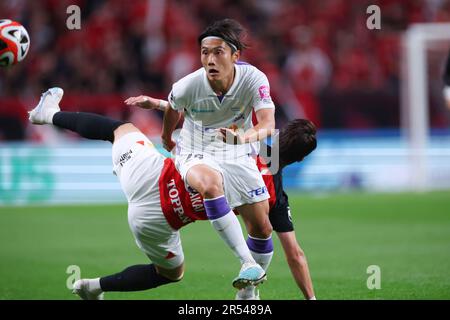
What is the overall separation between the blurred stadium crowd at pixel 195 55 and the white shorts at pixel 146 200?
1047 centimetres

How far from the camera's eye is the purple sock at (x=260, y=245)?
23.8 feet

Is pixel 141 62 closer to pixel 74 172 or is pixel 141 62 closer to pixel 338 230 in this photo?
pixel 74 172

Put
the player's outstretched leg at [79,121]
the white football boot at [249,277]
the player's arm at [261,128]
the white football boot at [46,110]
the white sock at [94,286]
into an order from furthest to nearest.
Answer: the white football boot at [46,110], the white sock at [94,286], the player's outstretched leg at [79,121], the player's arm at [261,128], the white football boot at [249,277]

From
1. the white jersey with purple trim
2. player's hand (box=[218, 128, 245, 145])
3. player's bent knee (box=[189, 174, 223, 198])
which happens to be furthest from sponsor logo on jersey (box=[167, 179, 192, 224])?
player's hand (box=[218, 128, 245, 145])

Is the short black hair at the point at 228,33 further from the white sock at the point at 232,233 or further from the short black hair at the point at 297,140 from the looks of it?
the white sock at the point at 232,233

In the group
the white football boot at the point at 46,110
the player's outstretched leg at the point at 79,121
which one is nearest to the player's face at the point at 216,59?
the player's outstretched leg at the point at 79,121

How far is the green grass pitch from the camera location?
8352 millimetres

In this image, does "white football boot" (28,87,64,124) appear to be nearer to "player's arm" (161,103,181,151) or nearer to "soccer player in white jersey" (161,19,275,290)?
"player's arm" (161,103,181,151)

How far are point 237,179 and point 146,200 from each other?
0.74 m

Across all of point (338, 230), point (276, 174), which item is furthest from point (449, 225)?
point (276, 174)

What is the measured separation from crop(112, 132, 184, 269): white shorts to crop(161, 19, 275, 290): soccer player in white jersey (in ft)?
0.81

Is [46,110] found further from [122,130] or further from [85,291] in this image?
[85,291]

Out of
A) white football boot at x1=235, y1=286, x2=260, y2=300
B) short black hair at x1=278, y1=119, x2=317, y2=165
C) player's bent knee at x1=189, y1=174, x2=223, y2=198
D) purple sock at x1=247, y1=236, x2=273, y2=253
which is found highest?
short black hair at x1=278, y1=119, x2=317, y2=165

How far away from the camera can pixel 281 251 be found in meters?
11.1
